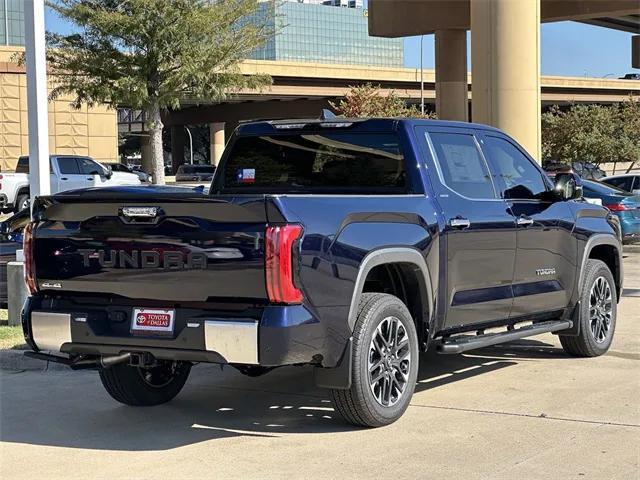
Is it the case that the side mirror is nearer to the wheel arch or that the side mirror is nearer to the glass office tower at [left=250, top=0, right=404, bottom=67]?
the wheel arch

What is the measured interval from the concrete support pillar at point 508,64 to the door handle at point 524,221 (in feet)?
33.6

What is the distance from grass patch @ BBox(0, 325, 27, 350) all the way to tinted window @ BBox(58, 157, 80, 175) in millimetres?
23480

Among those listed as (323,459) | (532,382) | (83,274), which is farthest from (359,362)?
(532,382)

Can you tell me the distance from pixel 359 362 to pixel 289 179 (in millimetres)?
2123

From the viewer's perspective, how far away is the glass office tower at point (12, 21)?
68.6 m

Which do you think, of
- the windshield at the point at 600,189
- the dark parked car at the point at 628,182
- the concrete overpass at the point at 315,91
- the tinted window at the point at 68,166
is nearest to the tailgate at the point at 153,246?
the windshield at the point at 600,189

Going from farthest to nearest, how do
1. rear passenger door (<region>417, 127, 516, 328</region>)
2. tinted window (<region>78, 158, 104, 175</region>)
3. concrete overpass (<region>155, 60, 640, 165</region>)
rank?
1. concrete overpass (<region>155, 60, 640, 165</region>)
2. tinted window (<region>78, 158, 104, 175</region>)
3. rear passenger door (<region>417, 127, 516, 328</region>)

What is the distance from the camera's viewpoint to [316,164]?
25.2ft

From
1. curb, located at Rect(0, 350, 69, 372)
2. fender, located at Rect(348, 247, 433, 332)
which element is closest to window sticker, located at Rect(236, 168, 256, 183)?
fender, located at Rect(348, 247, 433, 332)

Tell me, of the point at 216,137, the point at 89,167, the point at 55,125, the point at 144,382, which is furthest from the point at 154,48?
the point at 216,137

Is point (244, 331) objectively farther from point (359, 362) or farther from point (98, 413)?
point (98, 413)

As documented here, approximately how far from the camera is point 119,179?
36.5 metres

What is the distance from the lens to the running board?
7004mm

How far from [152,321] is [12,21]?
226 ft
